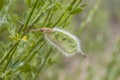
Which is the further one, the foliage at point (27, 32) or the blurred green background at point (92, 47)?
the blurred green background at point (92, 47)

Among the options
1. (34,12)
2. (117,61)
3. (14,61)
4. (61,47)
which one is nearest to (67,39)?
(61,47)

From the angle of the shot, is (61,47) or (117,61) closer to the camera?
(61,47)

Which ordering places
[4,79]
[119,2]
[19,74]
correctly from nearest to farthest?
[4,79] → [19,74] → [119,2]

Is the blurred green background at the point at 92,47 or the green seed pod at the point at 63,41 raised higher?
the green seed pod at the point at 63,41

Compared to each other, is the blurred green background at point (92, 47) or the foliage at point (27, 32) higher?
the foliage at point (27, 32)

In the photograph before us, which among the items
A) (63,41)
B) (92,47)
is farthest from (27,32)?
(92,47)

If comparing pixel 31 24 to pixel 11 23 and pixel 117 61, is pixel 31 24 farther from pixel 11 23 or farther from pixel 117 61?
pixel 117 61
